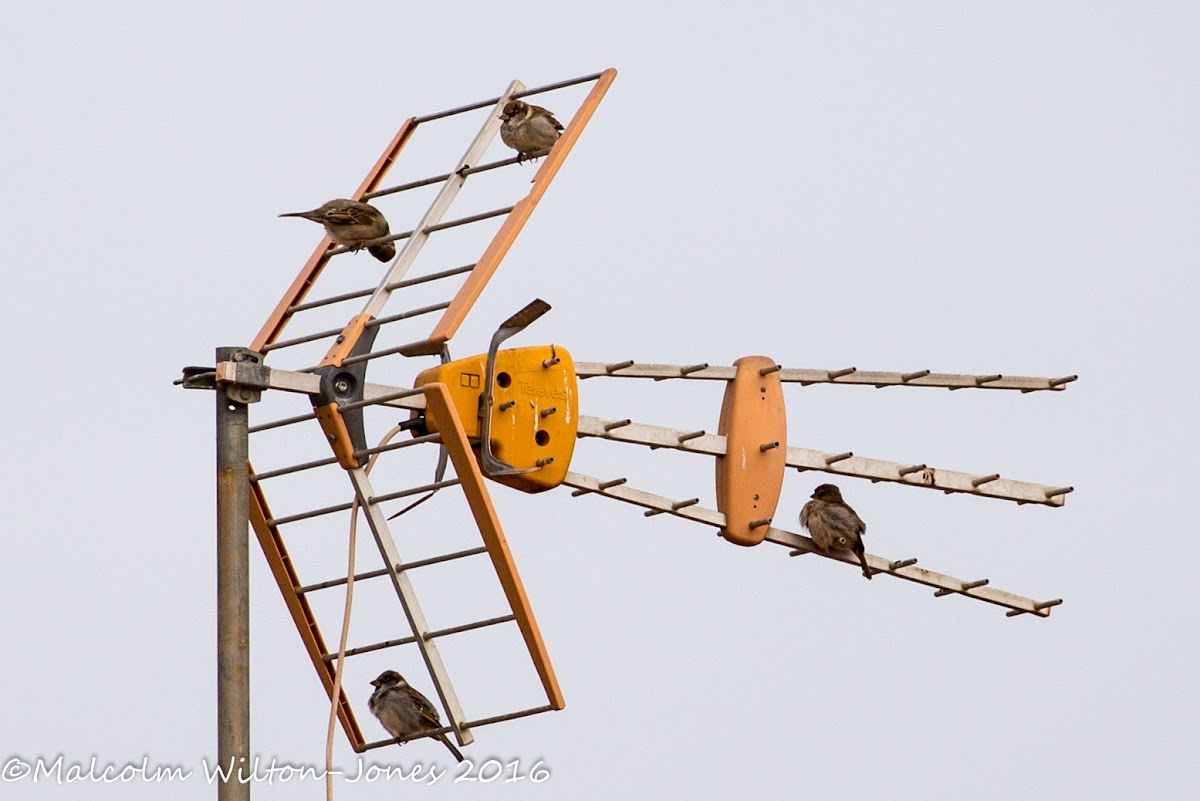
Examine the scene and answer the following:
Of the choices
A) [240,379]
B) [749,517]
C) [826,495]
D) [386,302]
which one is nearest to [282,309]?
[386,302]

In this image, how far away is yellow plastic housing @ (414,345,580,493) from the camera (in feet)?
30.6

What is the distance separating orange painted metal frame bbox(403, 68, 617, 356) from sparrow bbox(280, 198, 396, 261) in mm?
1031

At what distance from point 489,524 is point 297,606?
124 cm

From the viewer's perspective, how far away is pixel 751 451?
34.6ft

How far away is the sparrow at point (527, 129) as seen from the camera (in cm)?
1044

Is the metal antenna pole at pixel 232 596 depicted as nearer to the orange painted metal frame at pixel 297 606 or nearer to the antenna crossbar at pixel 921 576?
the orange painted metal frame at pixel 297 606

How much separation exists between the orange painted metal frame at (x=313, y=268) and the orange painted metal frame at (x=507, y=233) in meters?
0.99

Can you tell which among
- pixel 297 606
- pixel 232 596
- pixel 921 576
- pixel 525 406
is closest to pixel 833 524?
pixel 921 576

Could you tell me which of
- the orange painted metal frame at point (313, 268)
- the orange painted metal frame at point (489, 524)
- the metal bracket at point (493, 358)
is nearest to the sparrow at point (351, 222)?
the orange painted metal frame at point (313, 268)

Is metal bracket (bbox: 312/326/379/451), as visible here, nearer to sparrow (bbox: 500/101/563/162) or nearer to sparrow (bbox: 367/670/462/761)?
sparrow (bbox: 500/101/563/162)

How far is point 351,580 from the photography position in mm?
9117

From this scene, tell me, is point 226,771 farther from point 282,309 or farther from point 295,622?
point 282,309

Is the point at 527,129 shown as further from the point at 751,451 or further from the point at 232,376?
the point at 232,376


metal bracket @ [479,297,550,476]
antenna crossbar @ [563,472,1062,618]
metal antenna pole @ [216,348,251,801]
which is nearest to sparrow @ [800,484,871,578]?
antenna crossbar @ [563,472,1062,618]
